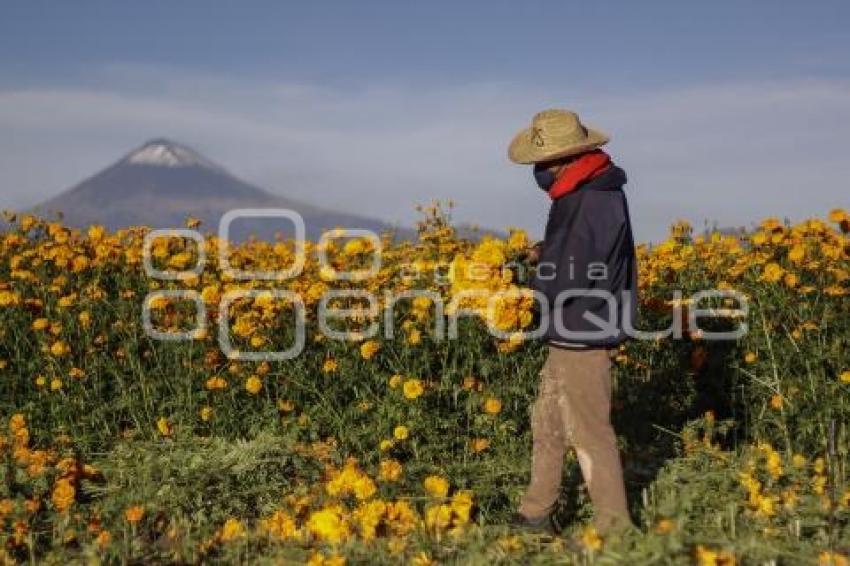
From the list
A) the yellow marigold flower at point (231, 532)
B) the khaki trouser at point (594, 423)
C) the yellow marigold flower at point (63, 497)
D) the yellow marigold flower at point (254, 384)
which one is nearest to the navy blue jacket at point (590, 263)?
the khaki trouser at point (594, 423)

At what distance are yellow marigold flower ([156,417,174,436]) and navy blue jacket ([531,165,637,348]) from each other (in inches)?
121

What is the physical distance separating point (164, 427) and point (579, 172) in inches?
135

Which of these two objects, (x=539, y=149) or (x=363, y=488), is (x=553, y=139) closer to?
(x=539, y=149)

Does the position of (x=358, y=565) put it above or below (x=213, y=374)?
below

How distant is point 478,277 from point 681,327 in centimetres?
227

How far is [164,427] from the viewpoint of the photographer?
650 cm

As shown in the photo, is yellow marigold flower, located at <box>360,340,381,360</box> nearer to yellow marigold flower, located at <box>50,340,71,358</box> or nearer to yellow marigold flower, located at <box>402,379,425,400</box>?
yellow marigold flower, located at <box>402,379,425,400</box>

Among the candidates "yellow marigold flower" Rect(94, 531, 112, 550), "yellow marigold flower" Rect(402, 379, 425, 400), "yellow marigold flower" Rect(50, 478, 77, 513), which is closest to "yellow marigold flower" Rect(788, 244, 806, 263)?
"yellow marigold flower" Rect(402, 379, 425, 400)

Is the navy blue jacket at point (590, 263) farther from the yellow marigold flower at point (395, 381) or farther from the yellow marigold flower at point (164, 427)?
the yellow marigold flower at point (164, 427)

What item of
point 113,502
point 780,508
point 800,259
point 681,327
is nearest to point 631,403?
point 681,327

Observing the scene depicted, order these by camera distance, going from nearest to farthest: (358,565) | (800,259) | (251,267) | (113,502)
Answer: (358,565), (113,502), (800,259), (251,267)

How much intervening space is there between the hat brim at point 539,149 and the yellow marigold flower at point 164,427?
3.12 metres

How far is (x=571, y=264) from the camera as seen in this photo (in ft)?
14.9

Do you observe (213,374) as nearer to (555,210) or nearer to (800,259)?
(555,210)
